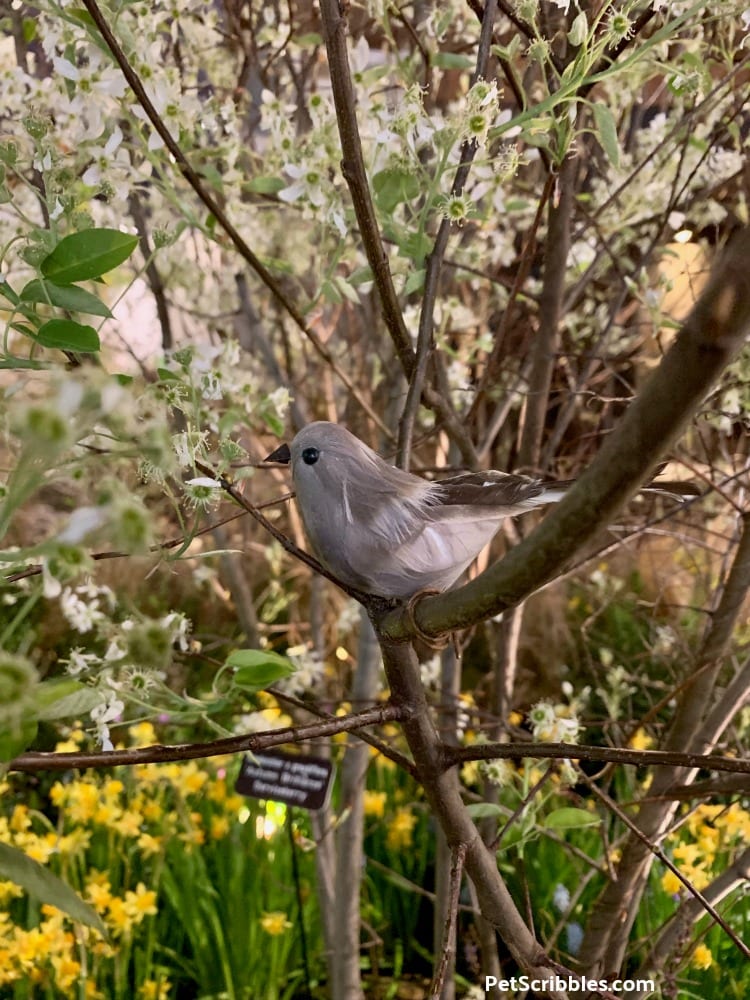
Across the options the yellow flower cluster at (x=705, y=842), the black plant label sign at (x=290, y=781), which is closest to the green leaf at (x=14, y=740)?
the black plant label sign at (x=290, y=781)

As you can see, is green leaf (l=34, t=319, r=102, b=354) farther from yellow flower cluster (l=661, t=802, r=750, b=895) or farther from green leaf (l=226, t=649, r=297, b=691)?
yellow flower cluster (l=661, t=802, r=750, b=895)

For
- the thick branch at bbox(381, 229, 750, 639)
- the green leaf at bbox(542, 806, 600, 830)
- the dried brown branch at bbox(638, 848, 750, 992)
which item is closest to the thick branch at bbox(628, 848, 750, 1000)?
the dried brown branch at bbox(638, 848, 750, 992)

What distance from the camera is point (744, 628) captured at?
1540 millimetres

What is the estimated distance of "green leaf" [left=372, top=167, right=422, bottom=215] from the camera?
1.84 feet

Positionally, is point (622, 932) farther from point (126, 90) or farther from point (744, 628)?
point (744, 628)

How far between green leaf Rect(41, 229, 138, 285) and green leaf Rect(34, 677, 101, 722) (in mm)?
165

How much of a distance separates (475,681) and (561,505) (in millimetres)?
1823

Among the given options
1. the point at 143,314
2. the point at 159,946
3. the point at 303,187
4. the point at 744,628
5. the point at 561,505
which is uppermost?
the point at 143,314

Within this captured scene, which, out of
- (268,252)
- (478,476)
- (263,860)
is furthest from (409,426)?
(268,252)

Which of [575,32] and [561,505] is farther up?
[575,32]

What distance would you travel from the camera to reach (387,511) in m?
0.44

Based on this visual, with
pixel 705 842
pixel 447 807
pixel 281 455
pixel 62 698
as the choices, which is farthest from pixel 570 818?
pixel 705 842

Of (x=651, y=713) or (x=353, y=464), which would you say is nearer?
(x=353, y=464)

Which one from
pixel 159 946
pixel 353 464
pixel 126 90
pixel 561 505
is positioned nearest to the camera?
pixel 561 505
